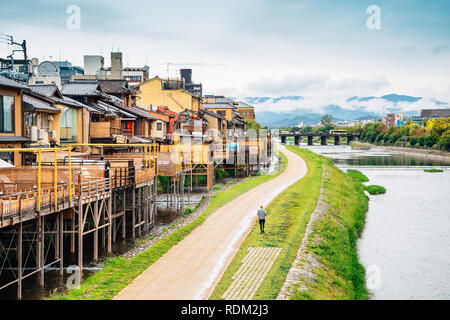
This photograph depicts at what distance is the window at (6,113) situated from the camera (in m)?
29.1

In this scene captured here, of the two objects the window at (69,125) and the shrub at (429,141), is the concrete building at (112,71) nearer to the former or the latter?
the window at (69,125)

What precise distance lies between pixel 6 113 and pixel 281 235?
1946cm

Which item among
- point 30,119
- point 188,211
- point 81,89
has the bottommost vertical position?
point 188,211

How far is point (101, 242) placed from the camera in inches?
1264

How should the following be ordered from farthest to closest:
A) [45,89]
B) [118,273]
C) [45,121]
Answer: [45,89]
[45,121]
[118,273]

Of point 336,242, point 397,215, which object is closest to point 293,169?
point 397,215

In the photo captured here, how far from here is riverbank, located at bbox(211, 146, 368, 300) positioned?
20.6 meters

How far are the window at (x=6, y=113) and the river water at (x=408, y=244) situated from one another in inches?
977

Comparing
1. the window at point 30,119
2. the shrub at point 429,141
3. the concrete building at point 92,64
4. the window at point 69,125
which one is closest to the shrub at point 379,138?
the shrub at point 429,141

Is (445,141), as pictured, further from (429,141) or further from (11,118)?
(11,118)

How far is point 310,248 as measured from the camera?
91.8 feet

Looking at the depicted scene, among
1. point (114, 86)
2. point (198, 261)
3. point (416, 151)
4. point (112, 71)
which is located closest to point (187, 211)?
point (198, 261)
